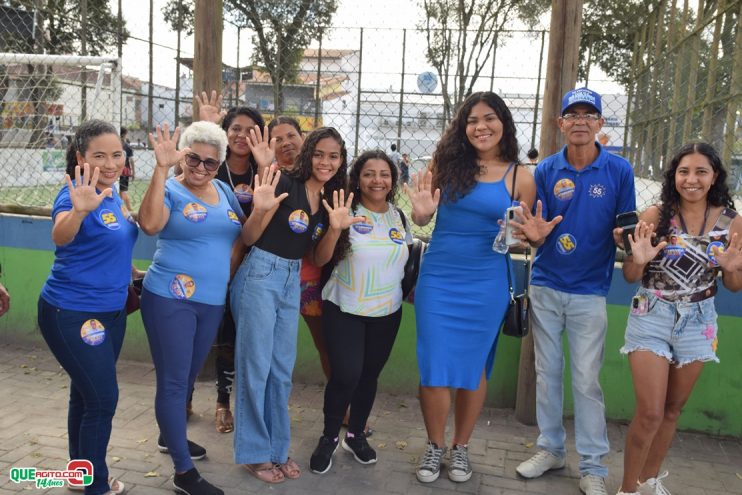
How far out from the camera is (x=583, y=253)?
3.05 meters

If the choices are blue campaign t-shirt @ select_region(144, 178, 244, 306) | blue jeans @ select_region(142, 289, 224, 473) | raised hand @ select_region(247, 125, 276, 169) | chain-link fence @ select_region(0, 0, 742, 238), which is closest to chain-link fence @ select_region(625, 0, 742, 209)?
chain-link fence @ select_region(0, 0, 742, 238)

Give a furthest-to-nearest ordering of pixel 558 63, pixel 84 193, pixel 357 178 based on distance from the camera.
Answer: pixel 558 63, pixel 357 178, pixel 84 193

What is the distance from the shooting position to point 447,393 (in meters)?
3.23

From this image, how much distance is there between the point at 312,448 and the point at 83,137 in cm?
214

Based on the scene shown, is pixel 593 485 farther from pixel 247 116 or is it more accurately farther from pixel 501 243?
pixel 247 116

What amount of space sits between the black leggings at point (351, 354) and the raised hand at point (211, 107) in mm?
1386

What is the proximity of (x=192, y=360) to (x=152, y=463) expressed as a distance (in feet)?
2.51

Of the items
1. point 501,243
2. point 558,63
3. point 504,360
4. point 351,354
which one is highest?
point 558,63

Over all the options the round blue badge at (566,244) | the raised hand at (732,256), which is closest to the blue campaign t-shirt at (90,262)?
the round blue badge at (566,244)

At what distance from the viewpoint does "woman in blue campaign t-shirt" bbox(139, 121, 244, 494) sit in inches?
108

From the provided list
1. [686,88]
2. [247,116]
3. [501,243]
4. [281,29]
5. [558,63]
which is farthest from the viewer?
[686,88]

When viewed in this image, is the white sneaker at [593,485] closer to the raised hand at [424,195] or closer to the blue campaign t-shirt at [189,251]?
the raised hand at [424,195]

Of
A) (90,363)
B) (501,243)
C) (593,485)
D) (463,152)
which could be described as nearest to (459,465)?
(593,485)

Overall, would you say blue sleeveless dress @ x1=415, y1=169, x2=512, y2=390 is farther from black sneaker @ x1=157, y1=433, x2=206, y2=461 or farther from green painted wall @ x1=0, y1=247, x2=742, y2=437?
black sneaker @ x1=157, y1=433, x2=206, y2=461
